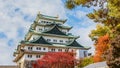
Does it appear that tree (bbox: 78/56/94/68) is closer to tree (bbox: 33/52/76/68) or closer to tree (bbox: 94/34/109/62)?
tree (bbox: 33/52/76/68)

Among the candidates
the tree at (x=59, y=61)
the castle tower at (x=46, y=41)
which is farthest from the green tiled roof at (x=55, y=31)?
the tree at (x=59, y=61)

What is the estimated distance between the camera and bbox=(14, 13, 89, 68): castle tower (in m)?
57.8

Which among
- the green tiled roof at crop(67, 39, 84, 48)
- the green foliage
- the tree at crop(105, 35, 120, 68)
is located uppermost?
the tree at crop(105, 35, 120, 68)

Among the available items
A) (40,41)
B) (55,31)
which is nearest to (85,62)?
(40,41)

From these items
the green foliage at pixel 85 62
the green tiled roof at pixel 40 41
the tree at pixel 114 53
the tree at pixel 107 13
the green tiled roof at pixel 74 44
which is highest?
the tree at pixel 107 13

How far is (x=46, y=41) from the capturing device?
59.7 meters

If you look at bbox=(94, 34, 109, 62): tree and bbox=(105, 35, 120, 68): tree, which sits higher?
bbox=(105, 35, 120, 68): tree

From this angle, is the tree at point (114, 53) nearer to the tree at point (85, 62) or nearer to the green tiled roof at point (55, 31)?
the tree at point (85, 62)

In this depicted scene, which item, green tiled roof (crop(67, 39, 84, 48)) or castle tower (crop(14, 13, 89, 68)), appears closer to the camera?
castle tower (crop(14, 13, 89, 68))

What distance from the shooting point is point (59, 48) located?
60.6 m

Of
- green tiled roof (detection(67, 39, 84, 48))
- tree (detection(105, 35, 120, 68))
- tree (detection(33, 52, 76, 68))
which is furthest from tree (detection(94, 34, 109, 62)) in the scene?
tree (detection(105, 35, 120, 68))

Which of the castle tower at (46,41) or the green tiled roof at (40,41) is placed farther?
the green tiled roof at (40,41)

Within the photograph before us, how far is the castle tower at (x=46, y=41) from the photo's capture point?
57750mm

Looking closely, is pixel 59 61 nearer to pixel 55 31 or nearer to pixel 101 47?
pixel 101 47
